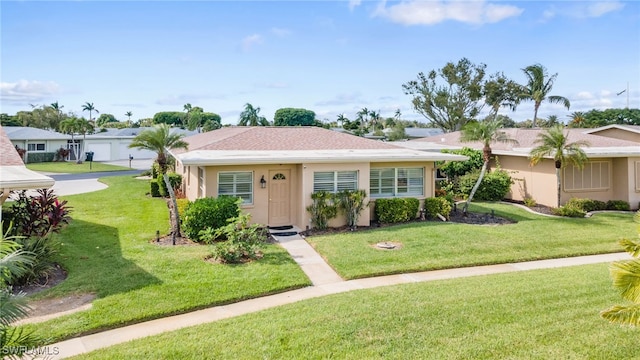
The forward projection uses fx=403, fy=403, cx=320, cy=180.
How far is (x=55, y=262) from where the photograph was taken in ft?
36.0

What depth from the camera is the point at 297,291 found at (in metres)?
9.62

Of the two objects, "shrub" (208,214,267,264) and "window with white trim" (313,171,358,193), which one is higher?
"window with white trim" (313,171,358,193)

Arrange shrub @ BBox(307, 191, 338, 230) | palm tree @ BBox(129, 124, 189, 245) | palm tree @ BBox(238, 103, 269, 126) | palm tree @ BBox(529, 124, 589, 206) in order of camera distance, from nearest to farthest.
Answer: palm tree @ BBox(129, 124, 189, 245)
shrub @ BBox(307, 191, 338, 230)
palm tree @ BBox(529, 124, 589, 206)
palm tree @ BBox(238, 103, 269, 126)

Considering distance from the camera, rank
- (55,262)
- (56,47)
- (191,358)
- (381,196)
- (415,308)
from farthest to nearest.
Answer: (381,196)
(56,47)
(55,262)
(415,308)
(191,358)

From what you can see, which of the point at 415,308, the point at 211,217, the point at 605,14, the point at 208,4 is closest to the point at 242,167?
the point at 211,217

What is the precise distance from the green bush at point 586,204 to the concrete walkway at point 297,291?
24.1 ft

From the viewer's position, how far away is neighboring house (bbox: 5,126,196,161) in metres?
44.4

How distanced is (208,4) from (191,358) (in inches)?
464

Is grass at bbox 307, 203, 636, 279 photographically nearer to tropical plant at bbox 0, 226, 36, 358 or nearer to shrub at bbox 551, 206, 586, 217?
shrub at bbox 551, 206, 586, 217

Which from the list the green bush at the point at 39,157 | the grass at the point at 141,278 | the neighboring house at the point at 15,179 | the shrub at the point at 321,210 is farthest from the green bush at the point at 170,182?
the green bush at the point at 39,157

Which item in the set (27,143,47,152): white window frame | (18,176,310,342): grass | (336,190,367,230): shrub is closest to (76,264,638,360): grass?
(18,176,310,342): grass

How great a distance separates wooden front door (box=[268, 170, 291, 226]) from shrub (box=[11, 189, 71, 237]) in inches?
279

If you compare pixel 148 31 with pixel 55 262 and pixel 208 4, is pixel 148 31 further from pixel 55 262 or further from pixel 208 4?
pixel 55 262

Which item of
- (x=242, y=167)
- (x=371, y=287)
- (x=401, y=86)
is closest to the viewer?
(x=371, y=287)
